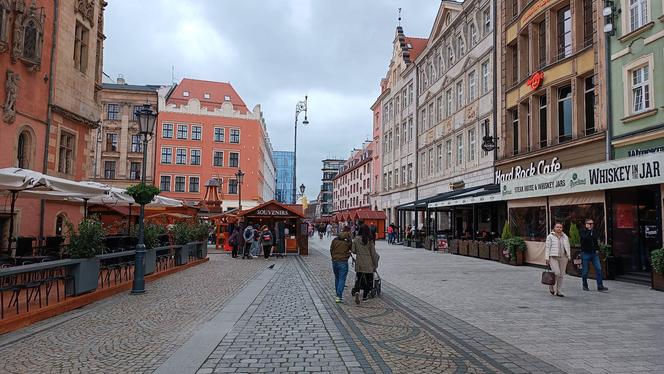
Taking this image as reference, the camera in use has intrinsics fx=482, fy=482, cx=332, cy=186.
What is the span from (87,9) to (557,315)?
22.3 metres

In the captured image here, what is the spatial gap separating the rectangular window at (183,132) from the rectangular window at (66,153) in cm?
4712

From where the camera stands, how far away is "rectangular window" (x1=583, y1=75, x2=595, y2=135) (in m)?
19.1

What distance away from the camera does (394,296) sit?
11.4m

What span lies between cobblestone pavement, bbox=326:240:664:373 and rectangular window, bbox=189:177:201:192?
54673 millimetres

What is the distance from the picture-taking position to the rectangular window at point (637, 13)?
15.8 m

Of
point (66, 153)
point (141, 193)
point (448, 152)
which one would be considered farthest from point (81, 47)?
point (448, 152)

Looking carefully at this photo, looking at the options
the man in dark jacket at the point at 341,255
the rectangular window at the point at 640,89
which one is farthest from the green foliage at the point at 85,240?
the rectangular window at the point at 640,89

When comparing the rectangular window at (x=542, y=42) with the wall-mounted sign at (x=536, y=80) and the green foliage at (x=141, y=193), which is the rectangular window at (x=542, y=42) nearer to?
the wall-mounted sign at (x=536, y=80)

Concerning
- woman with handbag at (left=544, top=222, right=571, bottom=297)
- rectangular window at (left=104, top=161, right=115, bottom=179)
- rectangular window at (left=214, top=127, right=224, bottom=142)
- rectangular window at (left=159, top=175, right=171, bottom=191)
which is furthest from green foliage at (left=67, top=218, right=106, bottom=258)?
rectangular window at (left=214, top=127, right=224, bottom=142)

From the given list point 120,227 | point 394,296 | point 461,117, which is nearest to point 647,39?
point 394,296

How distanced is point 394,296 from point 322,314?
9.74 feet

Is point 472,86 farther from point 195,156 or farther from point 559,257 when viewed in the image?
point 195,156

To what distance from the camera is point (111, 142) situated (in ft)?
197

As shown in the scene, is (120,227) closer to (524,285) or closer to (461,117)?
(524,285)
